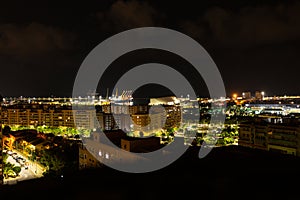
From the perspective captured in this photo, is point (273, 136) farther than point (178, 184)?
Yes

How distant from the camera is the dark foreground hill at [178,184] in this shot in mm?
658

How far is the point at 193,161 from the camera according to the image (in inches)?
37.5

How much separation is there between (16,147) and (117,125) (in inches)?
175

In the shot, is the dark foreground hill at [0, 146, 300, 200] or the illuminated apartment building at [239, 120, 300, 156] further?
the illuminated apartment building at [239, 120, 300, 156]

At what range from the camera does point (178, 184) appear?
72cm

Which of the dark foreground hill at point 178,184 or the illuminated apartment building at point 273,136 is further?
the illuminated apartment building at point 273,136

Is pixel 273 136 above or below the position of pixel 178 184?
below

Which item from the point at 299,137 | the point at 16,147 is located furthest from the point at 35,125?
the point at 299,137

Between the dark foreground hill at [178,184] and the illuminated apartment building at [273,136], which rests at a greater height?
the dark foreground hill at [178,184]

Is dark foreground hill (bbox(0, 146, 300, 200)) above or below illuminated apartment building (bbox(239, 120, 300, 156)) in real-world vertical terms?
Result: above

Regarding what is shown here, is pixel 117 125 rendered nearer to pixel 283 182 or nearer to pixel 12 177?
pixel 12 177

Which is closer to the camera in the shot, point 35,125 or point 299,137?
point 299,137

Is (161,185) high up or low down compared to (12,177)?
up

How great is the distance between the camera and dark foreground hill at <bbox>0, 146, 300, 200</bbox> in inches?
25.9
